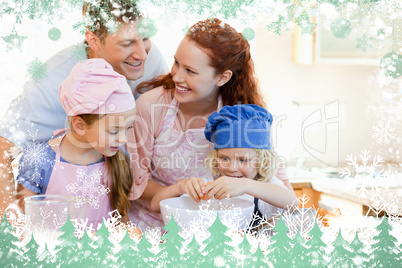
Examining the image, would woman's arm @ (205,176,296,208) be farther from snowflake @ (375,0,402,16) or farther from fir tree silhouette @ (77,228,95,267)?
snowflake @ (375,0,402,16)

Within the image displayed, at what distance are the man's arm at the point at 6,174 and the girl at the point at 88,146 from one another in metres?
0.02

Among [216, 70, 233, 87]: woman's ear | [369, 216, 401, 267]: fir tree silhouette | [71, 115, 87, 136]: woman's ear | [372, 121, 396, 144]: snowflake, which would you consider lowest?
[369, 216, 401, 267]: fir tree silhouette

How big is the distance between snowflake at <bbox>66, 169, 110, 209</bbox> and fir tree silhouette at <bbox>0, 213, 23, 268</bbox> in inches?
4.1

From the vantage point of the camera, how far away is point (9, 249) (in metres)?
0.59

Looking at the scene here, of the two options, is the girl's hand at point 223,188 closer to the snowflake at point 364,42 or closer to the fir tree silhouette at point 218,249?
the fir tree silhouette at point 218,249

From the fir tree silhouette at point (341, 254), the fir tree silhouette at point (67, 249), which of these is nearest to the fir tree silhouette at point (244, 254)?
the fir tree silhouette at point (341, 254)

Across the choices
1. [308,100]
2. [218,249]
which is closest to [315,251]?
[218,249]

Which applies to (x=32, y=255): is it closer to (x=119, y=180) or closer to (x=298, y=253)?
(x=119, y=180)

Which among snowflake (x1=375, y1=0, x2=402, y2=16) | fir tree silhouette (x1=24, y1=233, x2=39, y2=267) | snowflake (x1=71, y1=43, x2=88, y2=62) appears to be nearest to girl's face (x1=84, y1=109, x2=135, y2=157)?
snowflake (x1=71, y1=43, x2=88, y2=62)

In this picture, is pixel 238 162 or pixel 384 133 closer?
pixel 384 133

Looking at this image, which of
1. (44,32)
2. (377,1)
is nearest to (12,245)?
(44,32)

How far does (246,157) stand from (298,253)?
33 cm

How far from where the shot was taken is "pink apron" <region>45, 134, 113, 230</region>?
70 cm

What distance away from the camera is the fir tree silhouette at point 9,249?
591mm
